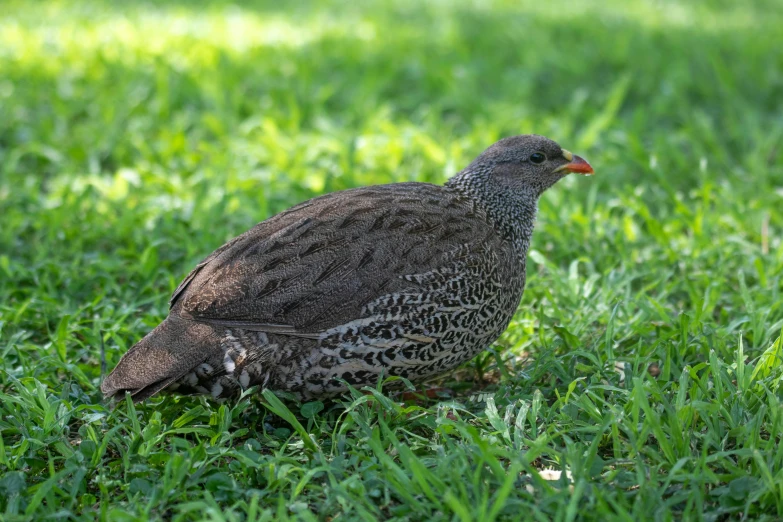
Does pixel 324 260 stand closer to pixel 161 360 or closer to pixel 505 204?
pixel 161 360

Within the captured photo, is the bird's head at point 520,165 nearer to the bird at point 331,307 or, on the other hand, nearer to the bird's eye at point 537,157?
the bird's eye at point 537,157

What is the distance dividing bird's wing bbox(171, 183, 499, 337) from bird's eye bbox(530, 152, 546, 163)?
1.74 ft

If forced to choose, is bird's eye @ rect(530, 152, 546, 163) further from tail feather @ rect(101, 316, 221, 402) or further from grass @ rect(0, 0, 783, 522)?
tail feather @ rect(101, 316, 221, 402)

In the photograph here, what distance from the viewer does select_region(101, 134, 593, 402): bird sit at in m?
3.49

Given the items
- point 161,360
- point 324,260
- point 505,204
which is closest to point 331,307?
point 324,260

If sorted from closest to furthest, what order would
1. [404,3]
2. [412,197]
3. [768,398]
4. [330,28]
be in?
[768,398]
[412,197]
[330,28]
[404,3]

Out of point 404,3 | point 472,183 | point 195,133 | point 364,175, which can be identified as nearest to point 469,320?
point 472,183

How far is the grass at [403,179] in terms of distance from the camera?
9.87ft

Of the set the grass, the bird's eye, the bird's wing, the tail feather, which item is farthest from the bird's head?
the tail feather

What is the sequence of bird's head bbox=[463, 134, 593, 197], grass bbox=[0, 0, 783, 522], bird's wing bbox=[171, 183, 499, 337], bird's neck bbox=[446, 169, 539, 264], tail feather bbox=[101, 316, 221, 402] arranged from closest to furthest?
grass bbox=[0, 0, 783, 522]
tail feather bbox=[101, 316, 221, 402]
bird's wing bbox=[171, 183, 499, 337]
bird's neck bbox=[446, 169, 539, 264]
bird's head bbox=[463, 134, 593, 197]

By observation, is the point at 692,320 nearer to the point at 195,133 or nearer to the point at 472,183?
the point at 472,183

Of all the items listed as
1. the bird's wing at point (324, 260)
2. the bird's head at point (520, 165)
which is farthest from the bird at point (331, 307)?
the bird's head at point (520, 165)

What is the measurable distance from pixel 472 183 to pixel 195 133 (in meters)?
3.28

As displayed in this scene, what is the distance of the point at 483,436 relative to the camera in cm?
330
